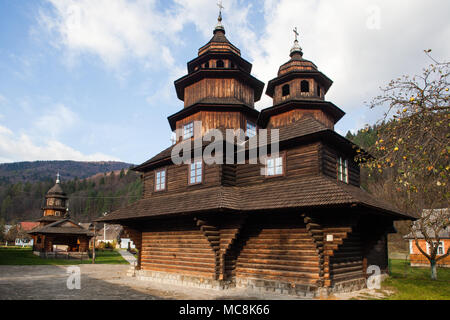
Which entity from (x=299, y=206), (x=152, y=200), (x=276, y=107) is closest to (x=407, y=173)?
(x=299, y=206)

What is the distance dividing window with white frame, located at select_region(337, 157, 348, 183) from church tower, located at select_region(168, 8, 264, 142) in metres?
5.46

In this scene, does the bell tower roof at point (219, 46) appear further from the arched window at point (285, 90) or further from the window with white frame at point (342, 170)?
the window with white frame at point (342, 170)

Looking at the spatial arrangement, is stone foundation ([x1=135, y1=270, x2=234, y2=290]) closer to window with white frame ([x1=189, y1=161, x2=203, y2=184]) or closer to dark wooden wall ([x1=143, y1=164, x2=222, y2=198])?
dark wooden wall ([x1=143, y1=164, x2=222, y2=198])

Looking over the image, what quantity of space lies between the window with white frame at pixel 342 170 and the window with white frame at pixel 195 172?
6.10 meters

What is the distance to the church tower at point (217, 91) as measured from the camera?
17.2 metres

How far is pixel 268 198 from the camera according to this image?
12508 millimetres

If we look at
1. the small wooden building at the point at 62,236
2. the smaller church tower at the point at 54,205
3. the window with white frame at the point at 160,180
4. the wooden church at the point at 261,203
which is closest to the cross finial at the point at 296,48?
the wooden church at the point at 261,203

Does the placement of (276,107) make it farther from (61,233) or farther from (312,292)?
(61,233)

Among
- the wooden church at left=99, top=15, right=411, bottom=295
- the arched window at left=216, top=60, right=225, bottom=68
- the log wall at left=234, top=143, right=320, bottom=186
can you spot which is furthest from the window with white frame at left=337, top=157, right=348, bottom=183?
the arched window at left=216, top=60, right=225, bottom=68

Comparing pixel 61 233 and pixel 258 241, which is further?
pixel 61 233

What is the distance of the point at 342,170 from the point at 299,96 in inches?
190

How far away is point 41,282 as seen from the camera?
1598 cm
